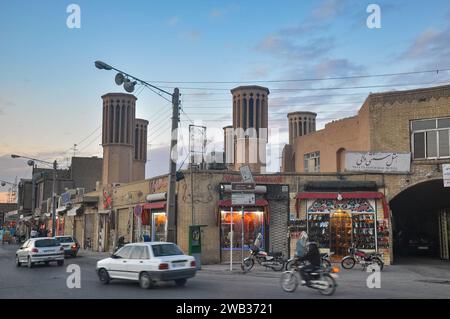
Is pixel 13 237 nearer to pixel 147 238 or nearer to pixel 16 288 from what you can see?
pixel 147 238

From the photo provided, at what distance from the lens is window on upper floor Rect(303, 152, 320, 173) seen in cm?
3984

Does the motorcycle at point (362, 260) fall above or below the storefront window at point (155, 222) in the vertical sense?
below

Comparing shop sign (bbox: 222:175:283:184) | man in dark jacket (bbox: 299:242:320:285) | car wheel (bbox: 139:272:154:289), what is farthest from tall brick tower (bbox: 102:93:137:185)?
man in dark jacket (bbox: 299:242:320:285)

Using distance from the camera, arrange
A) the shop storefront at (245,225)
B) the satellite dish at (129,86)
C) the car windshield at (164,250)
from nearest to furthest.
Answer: the car windshield at (164,250) → the satellite dish at (129,86) → the shop storefront at (245,225)

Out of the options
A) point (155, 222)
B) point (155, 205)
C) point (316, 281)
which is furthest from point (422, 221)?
point (316, 281)

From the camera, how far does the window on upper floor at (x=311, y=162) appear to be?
39.8 m

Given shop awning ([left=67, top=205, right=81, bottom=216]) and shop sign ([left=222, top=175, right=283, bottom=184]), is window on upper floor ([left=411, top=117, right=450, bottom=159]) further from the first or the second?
shop awning ([left=67, top=205, right=81, bottom=216])

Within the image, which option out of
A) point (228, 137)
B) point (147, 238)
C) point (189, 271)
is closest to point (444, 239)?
point (147, 238)

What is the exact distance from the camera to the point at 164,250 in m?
16.1

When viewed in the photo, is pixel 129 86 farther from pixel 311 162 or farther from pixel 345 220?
pixel 311 162

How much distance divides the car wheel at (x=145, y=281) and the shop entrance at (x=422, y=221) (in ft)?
54.7

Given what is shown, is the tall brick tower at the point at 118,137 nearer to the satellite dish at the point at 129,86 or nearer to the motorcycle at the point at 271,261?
the satellite dish at the point at 129,86

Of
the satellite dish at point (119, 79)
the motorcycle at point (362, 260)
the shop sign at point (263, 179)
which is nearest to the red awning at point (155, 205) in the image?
the shop sign at point (263, 179)
